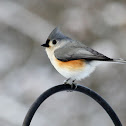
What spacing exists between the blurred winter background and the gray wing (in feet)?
6.70

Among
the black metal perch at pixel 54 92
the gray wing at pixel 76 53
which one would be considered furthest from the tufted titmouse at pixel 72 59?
the black metal perch at pixel 54 92

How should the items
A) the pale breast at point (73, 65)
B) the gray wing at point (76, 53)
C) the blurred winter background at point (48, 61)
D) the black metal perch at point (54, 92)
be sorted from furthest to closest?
the blurred winter background at point (48, 61) < the pale breast at point (73, 65) < the gray wing at point (76, 53) < the black metal perch at point (54, 92)

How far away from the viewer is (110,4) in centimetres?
559

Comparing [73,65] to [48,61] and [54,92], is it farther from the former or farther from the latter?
[48,61]

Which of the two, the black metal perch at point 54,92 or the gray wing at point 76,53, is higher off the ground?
the gray wing at point 76,53

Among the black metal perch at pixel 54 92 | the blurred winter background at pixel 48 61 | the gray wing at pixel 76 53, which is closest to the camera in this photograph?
the black metal perch at pixel 54 92

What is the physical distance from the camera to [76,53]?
110 inches

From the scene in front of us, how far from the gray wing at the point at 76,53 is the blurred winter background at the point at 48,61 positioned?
6.70ft

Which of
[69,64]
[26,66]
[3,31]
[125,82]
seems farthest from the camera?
[3,31]

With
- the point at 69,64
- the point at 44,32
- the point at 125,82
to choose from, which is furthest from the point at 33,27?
the point at 69,64

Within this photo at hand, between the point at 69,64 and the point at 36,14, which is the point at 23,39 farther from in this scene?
the point at 69,64

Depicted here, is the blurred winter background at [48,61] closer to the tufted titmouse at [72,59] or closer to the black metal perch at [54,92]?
the tufted titmouse at [72,59]

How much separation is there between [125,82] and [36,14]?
1.78 m

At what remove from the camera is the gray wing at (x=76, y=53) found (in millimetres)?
2668
